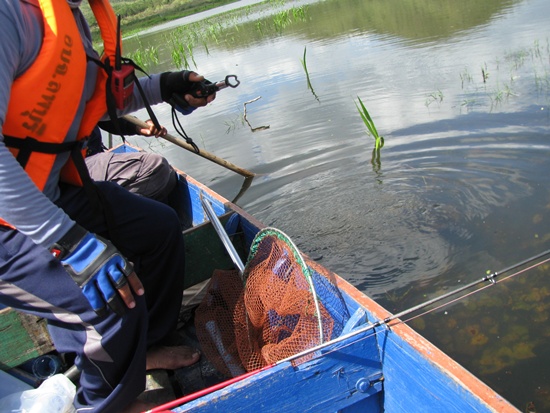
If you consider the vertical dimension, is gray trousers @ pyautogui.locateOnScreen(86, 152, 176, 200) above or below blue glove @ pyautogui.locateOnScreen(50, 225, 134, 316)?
below

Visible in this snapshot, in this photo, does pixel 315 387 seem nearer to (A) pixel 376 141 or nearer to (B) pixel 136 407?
(B) pixel 136 407

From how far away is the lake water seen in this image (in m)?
3.11

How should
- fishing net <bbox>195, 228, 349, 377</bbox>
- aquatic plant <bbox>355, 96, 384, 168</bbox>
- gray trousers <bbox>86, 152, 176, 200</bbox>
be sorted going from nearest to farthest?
fishing net <bbox>195, 228, 349, 377</bbox>, gray trousers <bbox>86, 152, 176, 200</bbox>, aquatic plant <bbox>355, 96, 384, 168</bbox>

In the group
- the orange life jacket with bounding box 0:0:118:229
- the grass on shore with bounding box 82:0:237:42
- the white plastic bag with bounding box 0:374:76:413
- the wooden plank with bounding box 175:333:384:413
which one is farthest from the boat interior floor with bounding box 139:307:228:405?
the grass on shore with bounding box 82:0:237:42

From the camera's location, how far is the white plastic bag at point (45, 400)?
1.91 meters

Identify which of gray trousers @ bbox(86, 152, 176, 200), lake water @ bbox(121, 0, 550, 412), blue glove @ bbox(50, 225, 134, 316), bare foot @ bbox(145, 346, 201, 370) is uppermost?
blue glove @ bbox(50, 225, 134, 316)

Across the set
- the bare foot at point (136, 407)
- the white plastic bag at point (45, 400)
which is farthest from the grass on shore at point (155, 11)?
the bare foot at point (136, 407)

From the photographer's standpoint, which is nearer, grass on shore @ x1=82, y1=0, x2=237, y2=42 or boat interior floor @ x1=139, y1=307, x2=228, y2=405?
boat interior floor @ x1=139, y1=307, x2=228, y2=405

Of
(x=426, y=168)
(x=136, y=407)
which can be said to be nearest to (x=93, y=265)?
(x=136, y=407)

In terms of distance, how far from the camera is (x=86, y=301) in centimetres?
171

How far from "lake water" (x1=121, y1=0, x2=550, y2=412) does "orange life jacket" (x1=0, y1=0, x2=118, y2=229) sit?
2462 mm

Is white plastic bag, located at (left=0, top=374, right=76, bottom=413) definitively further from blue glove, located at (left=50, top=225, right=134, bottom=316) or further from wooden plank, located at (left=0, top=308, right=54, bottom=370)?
blue glove, located at (left=50, top=225, right=134, bottom=316)

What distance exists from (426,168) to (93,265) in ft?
13.4

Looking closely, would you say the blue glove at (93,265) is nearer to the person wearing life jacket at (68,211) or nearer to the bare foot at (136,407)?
the person wearing life jacket at (68,211)
